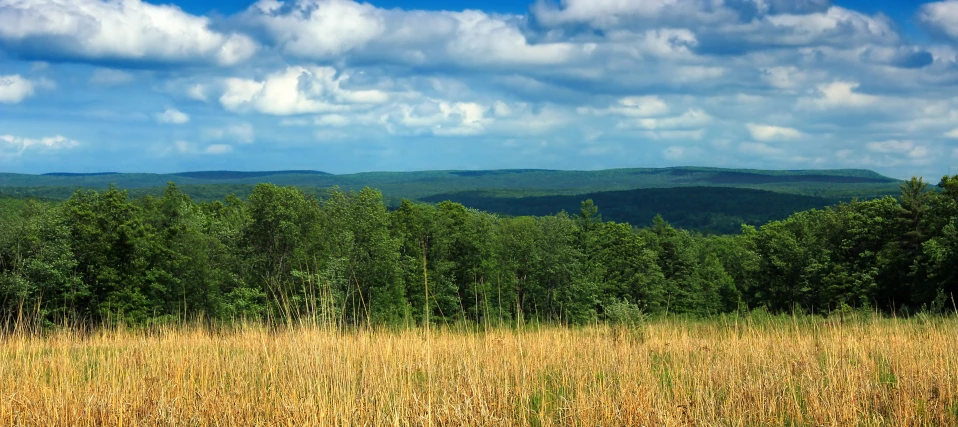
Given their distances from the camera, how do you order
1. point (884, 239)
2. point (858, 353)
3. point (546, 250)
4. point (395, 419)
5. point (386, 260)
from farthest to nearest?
point (546, 250) < point (884, 239) < point (386, 260) < point (858, 353) < point (395, 419)

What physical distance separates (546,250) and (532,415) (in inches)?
1691

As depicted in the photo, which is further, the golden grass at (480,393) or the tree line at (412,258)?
the tree line at (412,258)

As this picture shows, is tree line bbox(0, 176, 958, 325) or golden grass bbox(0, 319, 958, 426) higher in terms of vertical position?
golden grass bbox(0, 319, 958, 426)

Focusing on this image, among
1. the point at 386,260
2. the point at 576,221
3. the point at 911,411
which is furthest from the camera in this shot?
the point at 576,221

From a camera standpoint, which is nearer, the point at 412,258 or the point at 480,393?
the point at 480,393

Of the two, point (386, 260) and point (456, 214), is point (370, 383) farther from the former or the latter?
point (456, 214)

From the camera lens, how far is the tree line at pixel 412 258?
34.0 m

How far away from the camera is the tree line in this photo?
34.0m

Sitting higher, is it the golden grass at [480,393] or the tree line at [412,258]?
the golden grass at [480,393]

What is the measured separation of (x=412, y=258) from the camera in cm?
4300

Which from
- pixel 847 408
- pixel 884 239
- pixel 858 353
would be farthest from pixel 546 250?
pixel 847 408

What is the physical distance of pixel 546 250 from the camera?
49.5 meters

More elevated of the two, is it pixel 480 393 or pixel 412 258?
pixel 480 393

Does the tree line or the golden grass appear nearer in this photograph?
the golden grass
